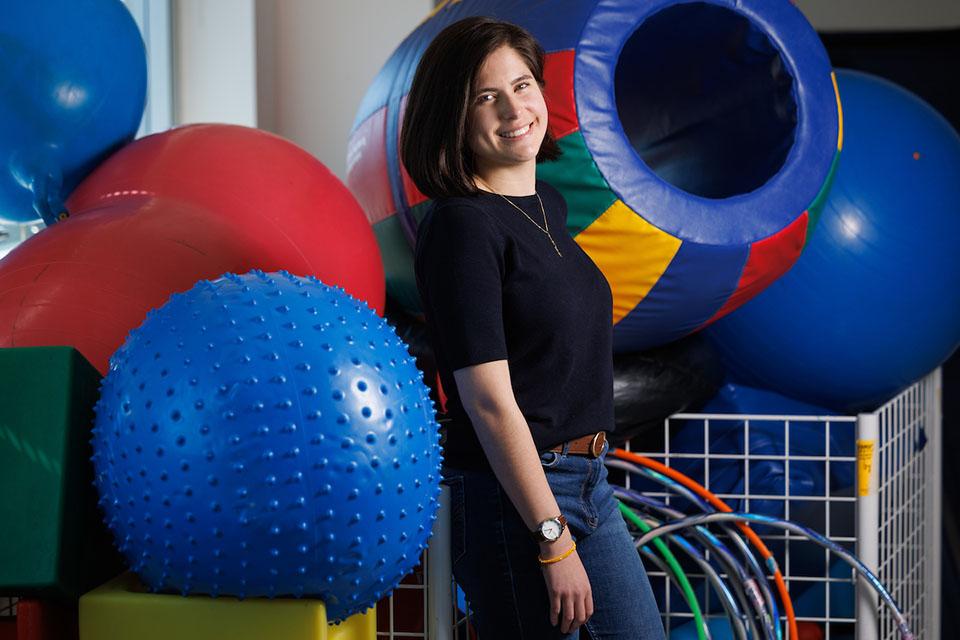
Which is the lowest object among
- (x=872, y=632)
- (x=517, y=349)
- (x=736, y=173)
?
(x=872, y=632)

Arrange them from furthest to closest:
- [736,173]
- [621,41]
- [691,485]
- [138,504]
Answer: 1. [736,173]
2. [691,485]
3. [621,41]
4. [138,504]

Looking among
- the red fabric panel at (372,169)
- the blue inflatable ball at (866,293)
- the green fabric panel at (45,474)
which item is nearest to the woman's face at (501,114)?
the green fabric panel at (45,474)

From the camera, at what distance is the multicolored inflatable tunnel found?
1.77 metres

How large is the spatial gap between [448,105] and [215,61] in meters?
2.13

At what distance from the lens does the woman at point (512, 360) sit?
3.53 feet

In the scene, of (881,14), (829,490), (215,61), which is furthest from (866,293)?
(881,14)

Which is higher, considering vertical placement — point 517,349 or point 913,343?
point 913,343

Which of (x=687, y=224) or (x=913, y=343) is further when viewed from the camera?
(x=913, y=343)

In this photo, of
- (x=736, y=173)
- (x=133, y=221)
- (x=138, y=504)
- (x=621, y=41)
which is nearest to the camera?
(x=138, y=504)

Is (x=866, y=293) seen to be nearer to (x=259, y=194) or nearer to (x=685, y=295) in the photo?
(x=685, y=295)

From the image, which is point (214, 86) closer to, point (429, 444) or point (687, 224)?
point (687, 224)

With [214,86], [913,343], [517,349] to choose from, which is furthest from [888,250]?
[214,86]

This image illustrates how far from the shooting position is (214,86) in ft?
10.1

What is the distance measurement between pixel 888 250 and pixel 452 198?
1357 mm
